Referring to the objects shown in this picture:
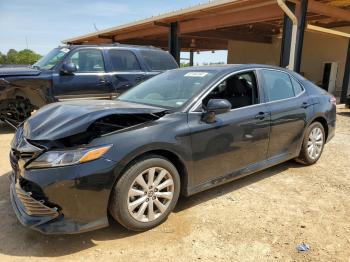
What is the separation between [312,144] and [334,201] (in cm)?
135

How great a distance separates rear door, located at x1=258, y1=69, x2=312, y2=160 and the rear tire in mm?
208

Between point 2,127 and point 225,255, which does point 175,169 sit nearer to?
point 225,255

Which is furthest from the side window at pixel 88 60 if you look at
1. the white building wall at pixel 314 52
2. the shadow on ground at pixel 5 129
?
the white building wall at pixel 314 52

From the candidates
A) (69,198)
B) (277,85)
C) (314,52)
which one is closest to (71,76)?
(277,85)

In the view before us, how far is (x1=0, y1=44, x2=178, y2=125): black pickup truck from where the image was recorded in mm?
6715

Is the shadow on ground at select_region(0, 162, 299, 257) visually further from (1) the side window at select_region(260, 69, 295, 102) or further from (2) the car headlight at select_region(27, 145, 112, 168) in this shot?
(1) the side window at select_region(260, 69, 295, 102)

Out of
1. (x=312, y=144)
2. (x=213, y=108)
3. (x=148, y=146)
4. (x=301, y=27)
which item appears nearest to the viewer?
(x=148, y=146)

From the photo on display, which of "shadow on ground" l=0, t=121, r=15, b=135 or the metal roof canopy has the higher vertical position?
the metal roof canopy

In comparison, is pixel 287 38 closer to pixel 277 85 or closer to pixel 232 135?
pixel 277 85

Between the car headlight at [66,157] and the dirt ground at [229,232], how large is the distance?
2.44ft

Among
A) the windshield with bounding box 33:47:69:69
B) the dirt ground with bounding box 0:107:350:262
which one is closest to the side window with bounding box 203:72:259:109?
the dirt ground with bounding box 0:107:350:262

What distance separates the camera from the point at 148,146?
297 centimetres

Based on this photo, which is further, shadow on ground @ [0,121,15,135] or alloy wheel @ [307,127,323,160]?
shadow on ground @ [0,121,15,135]

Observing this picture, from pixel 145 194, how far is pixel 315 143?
3.20m
